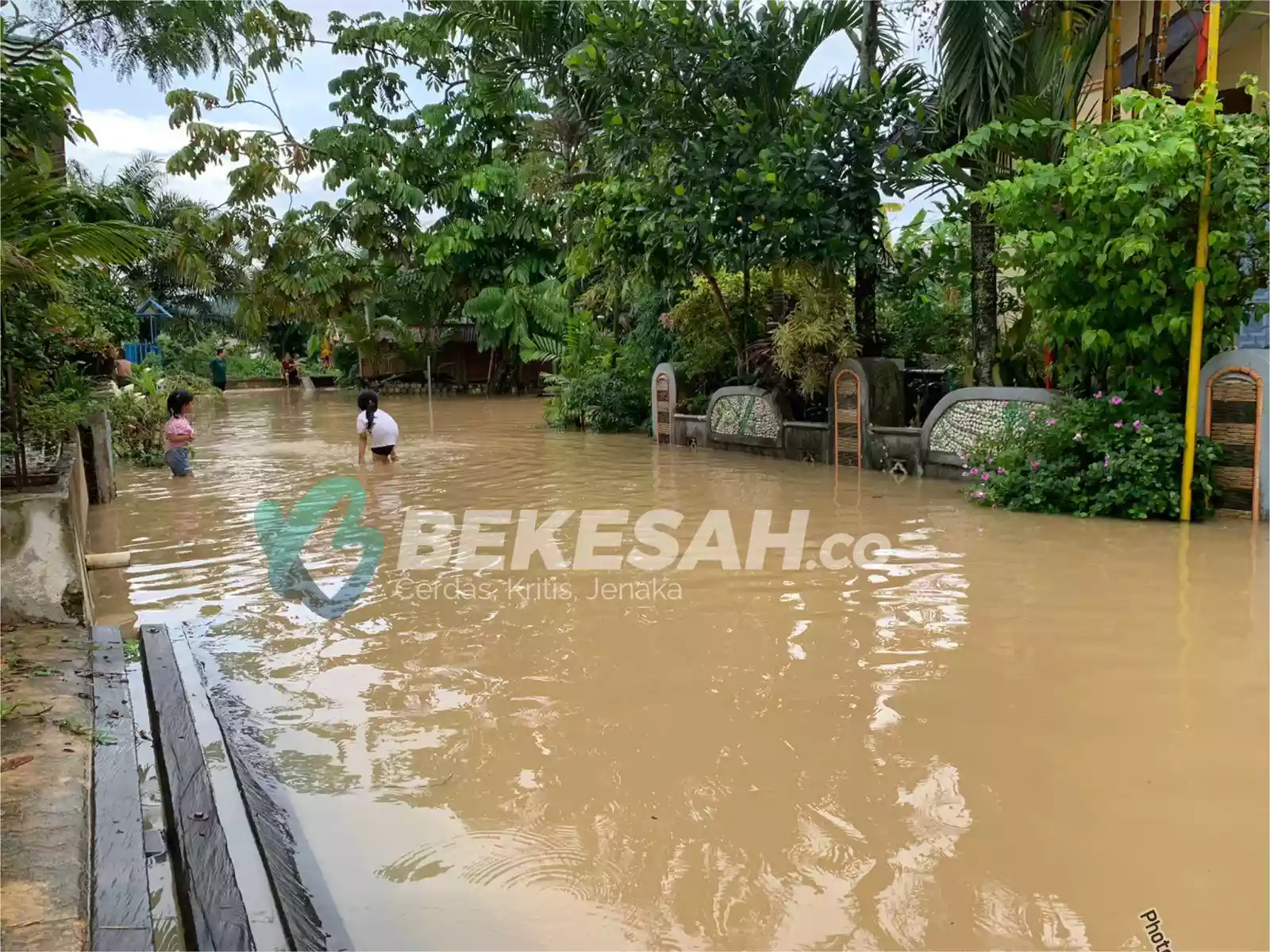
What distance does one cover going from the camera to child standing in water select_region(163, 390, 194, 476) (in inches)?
492

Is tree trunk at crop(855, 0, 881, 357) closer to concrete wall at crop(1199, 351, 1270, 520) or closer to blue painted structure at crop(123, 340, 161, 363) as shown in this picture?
concrete wall at crop(1199, 351, 1270, 520)

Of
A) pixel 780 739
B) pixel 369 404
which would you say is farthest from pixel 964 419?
pixel 780 739

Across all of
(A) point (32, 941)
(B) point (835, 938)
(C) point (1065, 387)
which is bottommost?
(B) point (835, 938)

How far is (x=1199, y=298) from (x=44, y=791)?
8427 mm

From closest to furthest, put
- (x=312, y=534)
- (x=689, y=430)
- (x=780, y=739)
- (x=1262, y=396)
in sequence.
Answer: (x=780, y=739) → (x=1262, y=396) → (x=312, y=534) → (x=689, y=430)

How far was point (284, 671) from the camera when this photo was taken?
5.53 metres

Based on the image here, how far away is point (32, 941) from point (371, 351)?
100 ft

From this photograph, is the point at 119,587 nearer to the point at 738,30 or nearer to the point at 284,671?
the point at 284,671

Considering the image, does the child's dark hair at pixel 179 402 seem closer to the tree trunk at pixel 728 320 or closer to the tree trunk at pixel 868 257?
the tree trunk at pixel 728 320

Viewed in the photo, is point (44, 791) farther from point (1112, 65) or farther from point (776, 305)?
point (776, 305)

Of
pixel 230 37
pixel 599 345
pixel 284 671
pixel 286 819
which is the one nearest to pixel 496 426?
pixel 599 345

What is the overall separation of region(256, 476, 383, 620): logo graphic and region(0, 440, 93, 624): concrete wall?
1.44m

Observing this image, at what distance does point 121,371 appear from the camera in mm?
16234

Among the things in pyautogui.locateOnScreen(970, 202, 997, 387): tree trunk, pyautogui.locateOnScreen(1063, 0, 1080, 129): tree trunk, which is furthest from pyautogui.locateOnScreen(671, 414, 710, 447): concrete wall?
pyautogui.locateOnScreen(1063, 0, 1080, 129): tree trunk
